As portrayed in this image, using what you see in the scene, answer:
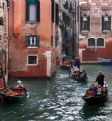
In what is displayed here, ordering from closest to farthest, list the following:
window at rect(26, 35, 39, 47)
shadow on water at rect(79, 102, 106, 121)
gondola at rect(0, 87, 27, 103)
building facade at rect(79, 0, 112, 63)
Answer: shadow on water at rect(79, 102, 106, 121)
gondola at rect(0, 87, 27, 103)
window at rect(26, 35, 39, 47)
building facade at rect(79, 0, 112, 63)

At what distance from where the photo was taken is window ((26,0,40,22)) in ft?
75.4

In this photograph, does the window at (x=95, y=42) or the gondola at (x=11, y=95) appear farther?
the window at (x=95, y=42)

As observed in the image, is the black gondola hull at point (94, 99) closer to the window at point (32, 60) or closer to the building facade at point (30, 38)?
the building facade at point (30, 38)

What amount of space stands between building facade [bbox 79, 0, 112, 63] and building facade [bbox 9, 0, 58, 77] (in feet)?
51.8

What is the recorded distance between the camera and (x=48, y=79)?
2353 cm

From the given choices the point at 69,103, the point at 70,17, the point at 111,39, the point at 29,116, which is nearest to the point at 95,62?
the point at 111,39

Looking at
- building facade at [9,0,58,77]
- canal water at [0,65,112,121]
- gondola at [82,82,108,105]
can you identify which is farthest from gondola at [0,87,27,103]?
building facade at [9,0,58,77]

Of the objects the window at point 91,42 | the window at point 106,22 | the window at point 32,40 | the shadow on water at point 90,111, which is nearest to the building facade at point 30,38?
the window at point 32,40

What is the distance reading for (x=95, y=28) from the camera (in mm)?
39062

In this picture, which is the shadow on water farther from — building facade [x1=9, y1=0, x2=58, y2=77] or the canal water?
building facade [x1=9, y1=0, x2=58, y2=77]

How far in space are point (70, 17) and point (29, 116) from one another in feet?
104

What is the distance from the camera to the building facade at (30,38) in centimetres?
2302

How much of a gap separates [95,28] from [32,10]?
1679 centimetres

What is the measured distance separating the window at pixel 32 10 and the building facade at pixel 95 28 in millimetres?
16315
